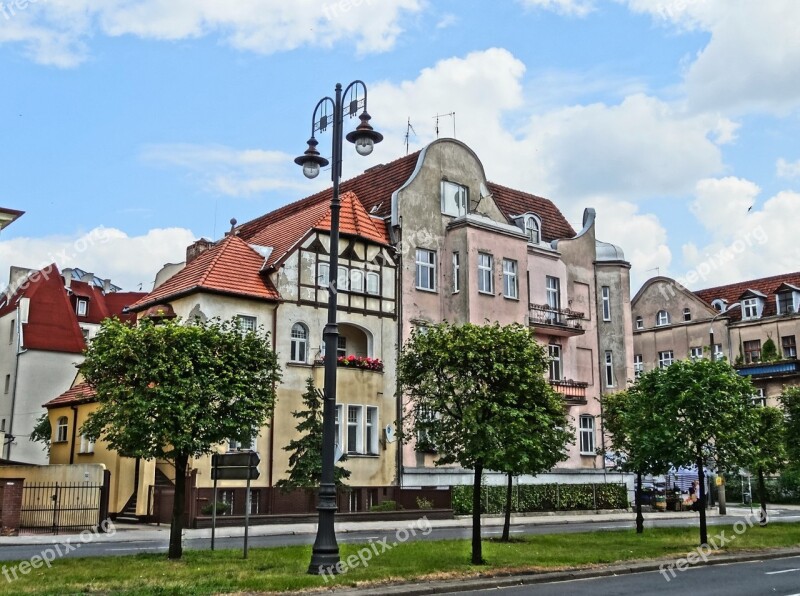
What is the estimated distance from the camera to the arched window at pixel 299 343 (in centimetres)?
3306

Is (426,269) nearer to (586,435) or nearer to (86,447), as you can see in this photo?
(586,435)

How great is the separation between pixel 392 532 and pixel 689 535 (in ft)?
29.1

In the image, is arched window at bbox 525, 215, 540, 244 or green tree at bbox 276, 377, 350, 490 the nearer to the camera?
green tree at bbox 276, 377, 350, 490

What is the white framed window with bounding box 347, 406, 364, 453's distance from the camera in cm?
3353

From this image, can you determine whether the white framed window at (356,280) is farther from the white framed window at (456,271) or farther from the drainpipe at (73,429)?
the drainpipe at (73,429)

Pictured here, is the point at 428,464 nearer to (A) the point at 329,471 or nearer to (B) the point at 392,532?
(B) the point at 392,532

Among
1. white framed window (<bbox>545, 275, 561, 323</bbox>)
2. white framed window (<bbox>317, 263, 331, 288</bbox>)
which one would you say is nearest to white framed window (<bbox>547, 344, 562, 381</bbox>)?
white framed window (<bbox>545, 275, 561, 323</bbox>)

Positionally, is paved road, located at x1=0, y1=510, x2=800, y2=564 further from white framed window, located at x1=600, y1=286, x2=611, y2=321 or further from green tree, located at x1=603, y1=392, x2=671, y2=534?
white framed window, located at x1=600, y1=286, x2=611, y2=321

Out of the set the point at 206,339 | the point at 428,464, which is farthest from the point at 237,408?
the point at 428,464

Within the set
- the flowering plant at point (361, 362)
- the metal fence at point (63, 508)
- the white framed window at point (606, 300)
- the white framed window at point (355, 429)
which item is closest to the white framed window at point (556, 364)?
the white framed window at point (606, 300)

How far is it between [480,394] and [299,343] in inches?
646

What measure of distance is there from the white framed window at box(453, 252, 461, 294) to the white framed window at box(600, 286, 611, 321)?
10771 mm

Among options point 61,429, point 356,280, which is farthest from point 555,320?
point 61,429

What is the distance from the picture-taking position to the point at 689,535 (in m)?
25.2
